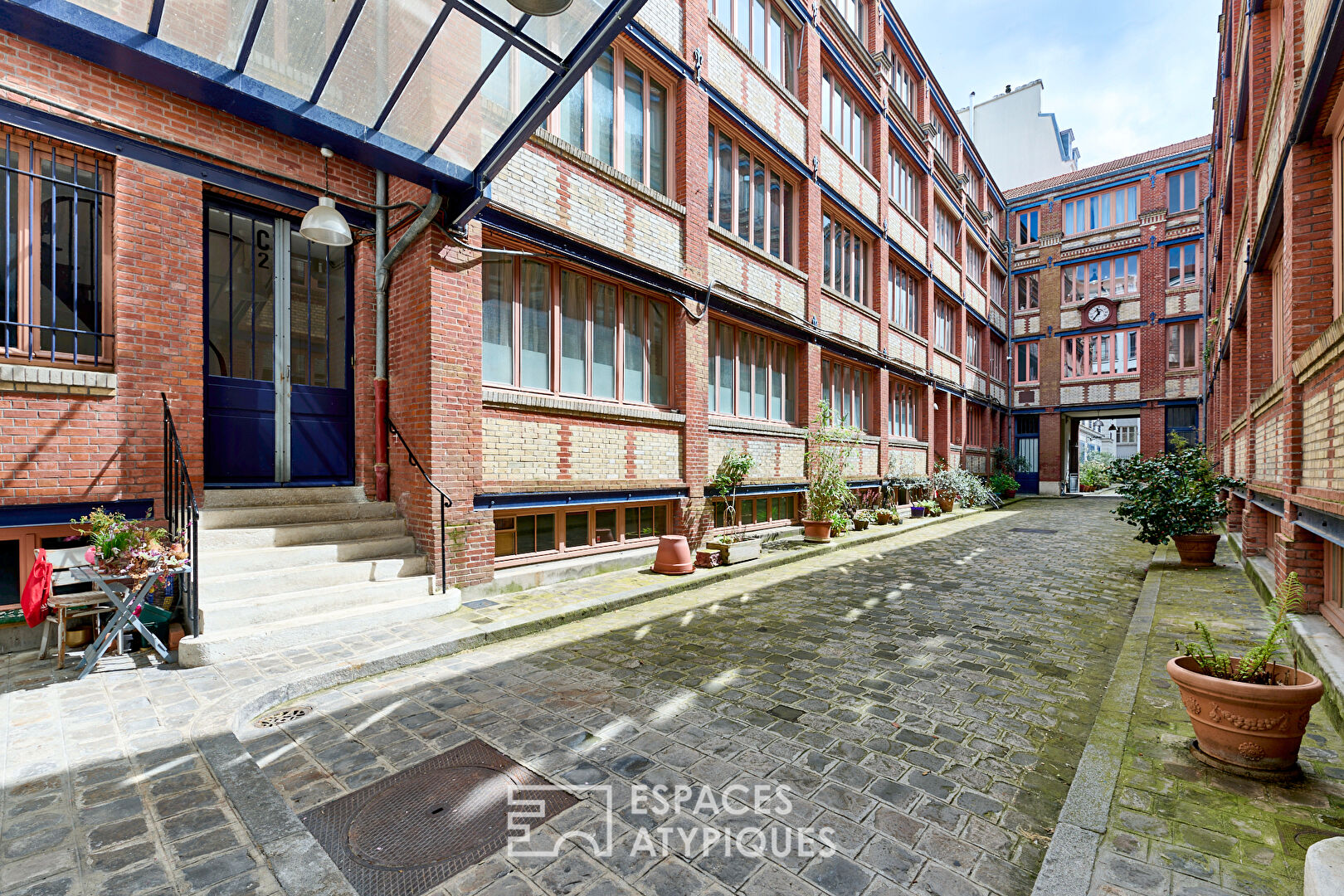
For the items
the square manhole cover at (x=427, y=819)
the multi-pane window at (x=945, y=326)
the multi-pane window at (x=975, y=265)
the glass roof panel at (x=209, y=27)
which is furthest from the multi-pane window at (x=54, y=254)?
the multi-pane window at (x=975, y=265)

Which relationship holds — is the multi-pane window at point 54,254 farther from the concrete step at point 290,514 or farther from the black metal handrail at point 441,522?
the black metal handrail at point 441,522

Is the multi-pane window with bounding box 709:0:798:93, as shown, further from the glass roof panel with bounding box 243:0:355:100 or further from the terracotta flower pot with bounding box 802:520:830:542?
the terracotta flower pot with bounding box 802:520:830:542

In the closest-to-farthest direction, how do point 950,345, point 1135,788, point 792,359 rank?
1. point 1135,788
2. point 792,359
3. point 950,345

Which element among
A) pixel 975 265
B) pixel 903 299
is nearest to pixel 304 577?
pixel 903 299

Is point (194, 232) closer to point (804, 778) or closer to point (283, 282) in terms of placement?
point (283, 282)

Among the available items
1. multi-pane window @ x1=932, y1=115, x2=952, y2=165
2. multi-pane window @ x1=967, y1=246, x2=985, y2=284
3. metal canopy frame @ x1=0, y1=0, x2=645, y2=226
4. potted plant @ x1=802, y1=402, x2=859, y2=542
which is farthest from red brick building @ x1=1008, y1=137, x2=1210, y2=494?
metal canopy frame @ x1=0, y1=0, x2=645, y2=226

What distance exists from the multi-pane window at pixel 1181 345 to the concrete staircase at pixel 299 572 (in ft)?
99.6

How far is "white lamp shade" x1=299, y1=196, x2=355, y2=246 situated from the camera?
215 inches

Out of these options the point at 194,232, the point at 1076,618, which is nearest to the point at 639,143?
the point at 194,232

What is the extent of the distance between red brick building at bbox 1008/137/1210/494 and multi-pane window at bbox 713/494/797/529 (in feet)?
70.3

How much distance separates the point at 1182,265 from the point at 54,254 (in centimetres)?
3344

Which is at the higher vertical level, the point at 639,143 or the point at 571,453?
the point at 639,143

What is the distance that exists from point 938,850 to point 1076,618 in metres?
5.01

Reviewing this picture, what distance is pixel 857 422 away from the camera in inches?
627
